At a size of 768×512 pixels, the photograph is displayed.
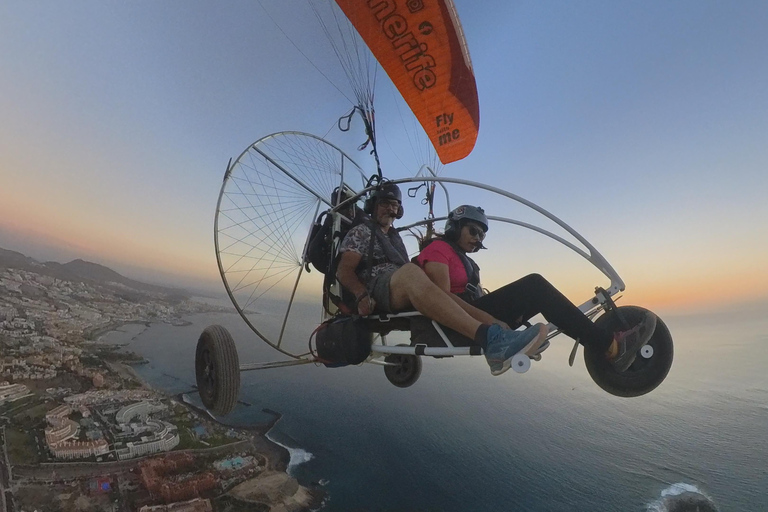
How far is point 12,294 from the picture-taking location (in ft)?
167

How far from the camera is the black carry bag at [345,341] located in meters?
3.11

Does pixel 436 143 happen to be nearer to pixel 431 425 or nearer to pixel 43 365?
pixel 431 425

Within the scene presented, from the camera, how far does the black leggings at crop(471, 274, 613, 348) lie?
2.36 metres

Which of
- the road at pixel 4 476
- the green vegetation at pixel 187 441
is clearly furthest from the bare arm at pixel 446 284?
the green vegetation at pixel 187 441

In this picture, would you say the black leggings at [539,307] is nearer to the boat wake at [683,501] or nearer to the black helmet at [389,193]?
the black helmet at [389,193]

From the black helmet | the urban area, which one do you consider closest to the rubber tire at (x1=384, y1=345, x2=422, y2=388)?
the black helmet

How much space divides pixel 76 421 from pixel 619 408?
276 feet

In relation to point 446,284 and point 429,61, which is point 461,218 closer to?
point 446,284

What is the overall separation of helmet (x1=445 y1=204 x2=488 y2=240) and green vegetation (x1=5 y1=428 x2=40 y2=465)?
3612 centimetres

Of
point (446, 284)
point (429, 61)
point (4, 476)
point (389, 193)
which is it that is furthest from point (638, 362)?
point (4, 476)

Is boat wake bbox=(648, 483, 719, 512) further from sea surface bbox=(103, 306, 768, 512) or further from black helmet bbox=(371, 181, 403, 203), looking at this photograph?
black helmet bbox=(371, 181, 403, 203)

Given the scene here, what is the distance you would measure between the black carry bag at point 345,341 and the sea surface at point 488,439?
1175 inches

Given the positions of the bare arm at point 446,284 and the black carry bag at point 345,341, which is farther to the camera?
the black carry bag at point 345,341

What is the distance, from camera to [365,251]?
3.21 meters
